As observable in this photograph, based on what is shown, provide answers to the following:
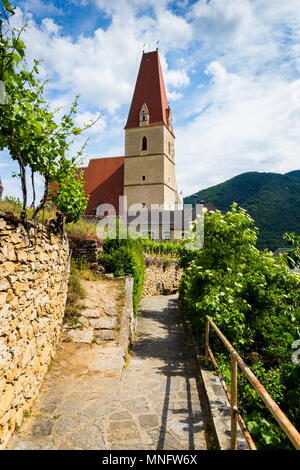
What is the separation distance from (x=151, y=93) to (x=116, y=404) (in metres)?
36.0

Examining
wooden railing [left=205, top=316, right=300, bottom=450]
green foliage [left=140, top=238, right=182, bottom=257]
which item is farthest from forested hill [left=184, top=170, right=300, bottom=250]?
wooden railing [left=205, top=316, right=300, bottom=450]

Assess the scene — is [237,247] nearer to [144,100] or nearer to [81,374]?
[81,374]

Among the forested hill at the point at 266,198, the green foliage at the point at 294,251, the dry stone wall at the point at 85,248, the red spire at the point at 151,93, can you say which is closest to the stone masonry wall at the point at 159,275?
the dry stone wall at the point at 85,248

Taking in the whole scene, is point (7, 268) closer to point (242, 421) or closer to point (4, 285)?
point (4, 285)

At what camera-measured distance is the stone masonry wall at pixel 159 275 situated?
52.0 ft

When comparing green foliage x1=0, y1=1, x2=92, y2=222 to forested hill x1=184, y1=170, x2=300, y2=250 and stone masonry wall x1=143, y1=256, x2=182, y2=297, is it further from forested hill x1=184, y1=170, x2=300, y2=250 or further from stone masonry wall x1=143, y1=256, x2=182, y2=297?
forested hill x1=184, y1=170, x2=300, y2=250

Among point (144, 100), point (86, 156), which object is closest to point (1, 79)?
point (86, 156)

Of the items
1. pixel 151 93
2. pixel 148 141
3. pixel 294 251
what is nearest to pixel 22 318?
pixel 294 251

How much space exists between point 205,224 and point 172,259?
12.5 metres

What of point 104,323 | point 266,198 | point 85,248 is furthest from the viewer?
point 266,198

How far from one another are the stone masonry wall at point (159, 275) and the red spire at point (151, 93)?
21.0m

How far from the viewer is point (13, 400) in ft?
10.3

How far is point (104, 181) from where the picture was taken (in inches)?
1463

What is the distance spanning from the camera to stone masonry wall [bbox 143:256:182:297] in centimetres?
1585
